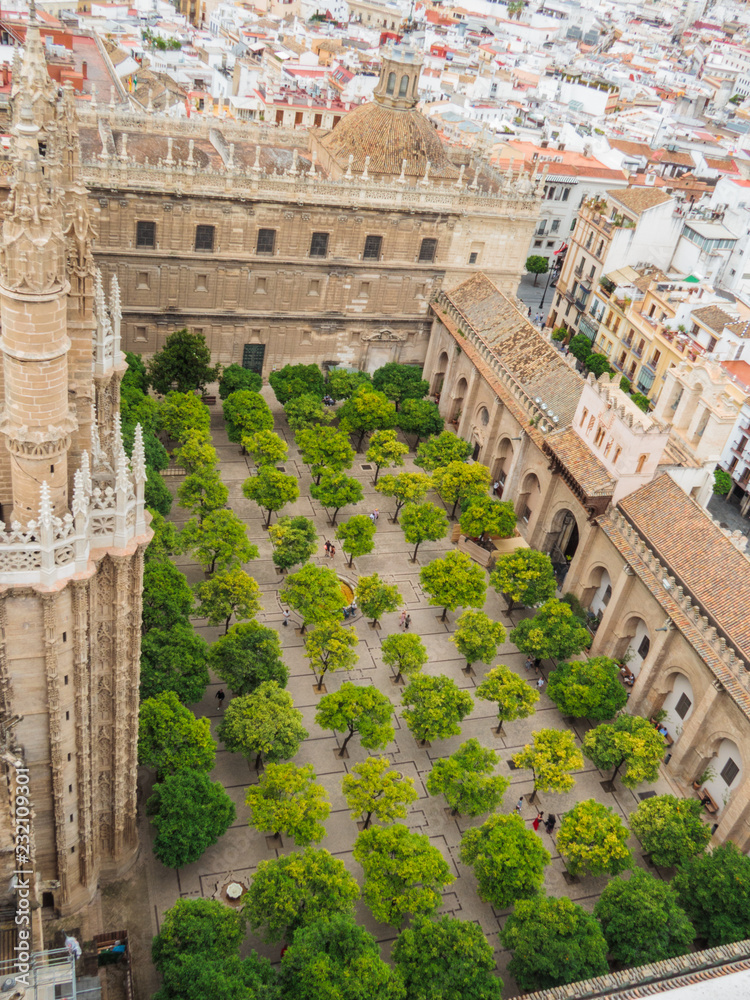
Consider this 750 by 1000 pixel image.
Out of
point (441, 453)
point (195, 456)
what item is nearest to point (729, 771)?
point (441, 453)

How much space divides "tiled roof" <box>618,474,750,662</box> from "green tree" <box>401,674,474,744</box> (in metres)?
14.9

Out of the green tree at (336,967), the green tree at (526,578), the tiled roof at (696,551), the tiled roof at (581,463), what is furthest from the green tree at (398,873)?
the tiled roof at (581,463)

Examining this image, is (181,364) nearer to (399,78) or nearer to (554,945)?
(399,78)

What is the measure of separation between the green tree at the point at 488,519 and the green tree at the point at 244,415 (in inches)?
696

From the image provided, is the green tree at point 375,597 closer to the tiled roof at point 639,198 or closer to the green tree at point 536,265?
the tiled roof at point 639,198

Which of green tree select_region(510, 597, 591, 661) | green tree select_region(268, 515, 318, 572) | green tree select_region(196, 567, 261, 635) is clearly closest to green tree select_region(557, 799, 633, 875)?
green tree select_region(510, 597, 591, 661)

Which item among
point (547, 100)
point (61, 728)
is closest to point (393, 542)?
point (61, 728)

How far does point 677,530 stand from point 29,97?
44187mm

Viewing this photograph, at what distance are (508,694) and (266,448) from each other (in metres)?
27.0

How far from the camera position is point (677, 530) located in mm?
57562

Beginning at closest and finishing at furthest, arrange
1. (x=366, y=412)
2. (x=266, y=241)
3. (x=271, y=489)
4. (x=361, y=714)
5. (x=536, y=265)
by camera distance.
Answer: (x=361, y=714), (x=271, y=489), (x=366, y=412), (x=266, y=241), (x=536, y=265)

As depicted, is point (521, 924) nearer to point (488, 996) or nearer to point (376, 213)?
point (488, 996)

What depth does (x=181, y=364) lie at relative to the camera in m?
74.5

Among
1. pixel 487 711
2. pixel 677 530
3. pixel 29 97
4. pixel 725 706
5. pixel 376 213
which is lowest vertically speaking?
pixel 487 711
